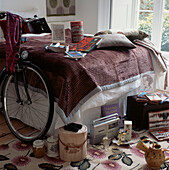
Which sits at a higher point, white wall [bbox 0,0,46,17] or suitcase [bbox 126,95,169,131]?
white wall [bbox 0,0,46,17]

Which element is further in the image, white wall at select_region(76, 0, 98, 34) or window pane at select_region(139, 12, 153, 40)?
white wall at select_region(76, 0, 98, 34)

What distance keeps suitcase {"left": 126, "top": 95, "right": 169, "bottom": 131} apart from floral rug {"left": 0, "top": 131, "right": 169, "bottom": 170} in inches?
14.3

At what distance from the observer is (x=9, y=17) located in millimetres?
2219

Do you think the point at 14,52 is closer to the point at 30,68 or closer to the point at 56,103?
the point at 30,68

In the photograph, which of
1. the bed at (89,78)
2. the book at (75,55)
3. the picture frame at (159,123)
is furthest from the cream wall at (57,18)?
the picture frame at (159,123)

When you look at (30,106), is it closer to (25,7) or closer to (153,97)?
(153,97)

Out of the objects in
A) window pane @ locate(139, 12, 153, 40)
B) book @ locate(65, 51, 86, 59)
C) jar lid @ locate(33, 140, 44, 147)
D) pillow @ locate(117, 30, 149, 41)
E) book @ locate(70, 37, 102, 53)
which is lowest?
jar lid @ locate(33, 140, 44, 147)

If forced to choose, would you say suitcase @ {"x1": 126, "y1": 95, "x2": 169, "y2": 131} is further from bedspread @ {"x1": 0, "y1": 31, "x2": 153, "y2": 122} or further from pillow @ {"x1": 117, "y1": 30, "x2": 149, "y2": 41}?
pillow @ {"x1": 117, "y1": 30, "x2": 149, "y2": 41}

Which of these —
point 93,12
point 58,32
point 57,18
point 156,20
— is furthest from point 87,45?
point 93,12

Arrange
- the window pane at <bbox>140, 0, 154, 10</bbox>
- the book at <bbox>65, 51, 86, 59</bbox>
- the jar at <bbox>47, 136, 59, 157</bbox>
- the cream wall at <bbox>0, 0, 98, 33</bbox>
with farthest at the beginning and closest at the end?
the window pane at <bbox>140, 0, 154, 10</bbox>
the cream wall at <bbox>0, 0, 98, 33</bbox>
the book at <bbox>65, 51, 86, 59</bbox>
the jar at <bbox>47, 136, 59, 157</bbox>

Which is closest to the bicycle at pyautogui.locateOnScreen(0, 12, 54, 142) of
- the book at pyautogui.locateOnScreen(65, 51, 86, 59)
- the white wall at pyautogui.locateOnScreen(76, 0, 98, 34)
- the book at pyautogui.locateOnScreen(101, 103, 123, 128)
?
the book at pyautogui.locateOnScreen(65, 51, 86, 59)

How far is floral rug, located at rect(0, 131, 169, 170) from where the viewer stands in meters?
2.09

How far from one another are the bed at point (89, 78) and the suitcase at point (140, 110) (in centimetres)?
13

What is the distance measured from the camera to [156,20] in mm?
4102
